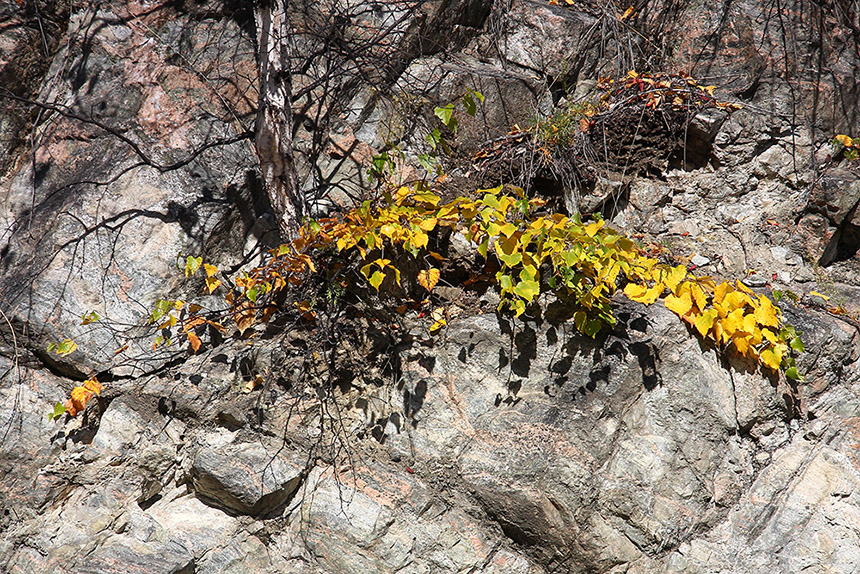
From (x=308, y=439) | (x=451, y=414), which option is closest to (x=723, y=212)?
(x=451, y=414)

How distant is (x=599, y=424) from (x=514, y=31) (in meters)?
2.16

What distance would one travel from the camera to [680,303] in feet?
7.20

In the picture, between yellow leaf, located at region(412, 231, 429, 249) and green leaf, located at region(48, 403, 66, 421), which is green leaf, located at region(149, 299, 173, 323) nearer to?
green leaf, located at region(48, 403, 66, 421)

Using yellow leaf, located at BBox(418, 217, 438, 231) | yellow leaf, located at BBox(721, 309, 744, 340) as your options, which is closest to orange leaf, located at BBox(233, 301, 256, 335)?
yellow leaf, located at BBox(418, 217, 438, 231)

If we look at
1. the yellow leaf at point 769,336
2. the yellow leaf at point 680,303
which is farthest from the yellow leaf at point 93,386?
the yellow leaf at point 769,336

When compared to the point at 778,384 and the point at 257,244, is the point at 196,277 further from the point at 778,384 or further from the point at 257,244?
the point at 778,384

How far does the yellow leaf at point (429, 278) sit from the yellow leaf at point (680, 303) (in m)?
0.89

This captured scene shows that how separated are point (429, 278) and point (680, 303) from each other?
963mm

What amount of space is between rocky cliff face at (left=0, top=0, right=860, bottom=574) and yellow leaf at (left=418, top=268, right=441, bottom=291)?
0.18 meters

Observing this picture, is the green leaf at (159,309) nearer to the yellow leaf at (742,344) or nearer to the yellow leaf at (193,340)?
the yellow leaf at (193,340)

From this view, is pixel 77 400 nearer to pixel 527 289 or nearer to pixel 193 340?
pixel 193 340

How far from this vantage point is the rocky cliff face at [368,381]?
2100mm

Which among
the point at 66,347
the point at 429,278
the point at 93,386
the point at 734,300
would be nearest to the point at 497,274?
the point at 429,278

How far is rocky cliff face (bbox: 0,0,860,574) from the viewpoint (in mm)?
2100
